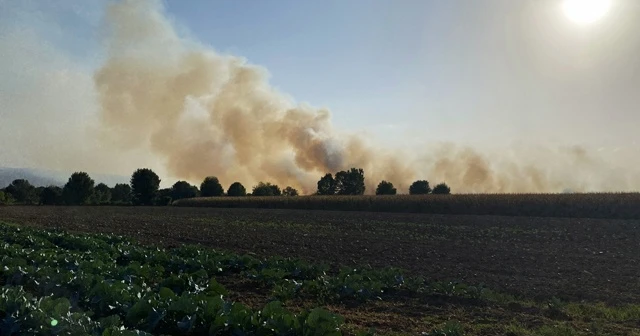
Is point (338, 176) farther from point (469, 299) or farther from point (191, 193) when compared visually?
point (469, 299)

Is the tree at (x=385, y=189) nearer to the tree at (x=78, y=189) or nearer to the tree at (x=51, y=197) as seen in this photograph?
the tree at (x=78, y=189)

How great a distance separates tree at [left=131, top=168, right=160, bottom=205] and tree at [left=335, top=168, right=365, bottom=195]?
A: 38.3 meters

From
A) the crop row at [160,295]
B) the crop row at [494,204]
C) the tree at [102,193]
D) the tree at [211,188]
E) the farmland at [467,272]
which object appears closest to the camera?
the crop row at [160,295]

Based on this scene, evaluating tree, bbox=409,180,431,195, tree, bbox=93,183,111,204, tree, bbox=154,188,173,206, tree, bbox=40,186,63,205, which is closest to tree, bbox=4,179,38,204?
tree, bbox=93,183,111,204

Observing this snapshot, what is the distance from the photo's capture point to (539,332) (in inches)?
392

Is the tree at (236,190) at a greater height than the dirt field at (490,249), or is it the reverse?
the tree at (236,190)

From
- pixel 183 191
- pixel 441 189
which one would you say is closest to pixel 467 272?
pixel 441 189

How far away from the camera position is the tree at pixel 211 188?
4567 inches

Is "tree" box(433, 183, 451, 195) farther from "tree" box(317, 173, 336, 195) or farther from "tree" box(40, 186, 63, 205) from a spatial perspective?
"tree" box(40, 186, 63, 205)

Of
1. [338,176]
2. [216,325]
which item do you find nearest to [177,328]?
[216,325]

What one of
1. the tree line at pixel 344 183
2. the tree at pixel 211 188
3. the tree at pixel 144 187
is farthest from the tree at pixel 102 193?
the tree line at pixel 344 183

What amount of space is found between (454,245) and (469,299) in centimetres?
1315

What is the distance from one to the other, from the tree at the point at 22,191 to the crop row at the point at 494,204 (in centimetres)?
8282

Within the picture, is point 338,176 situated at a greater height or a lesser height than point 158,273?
greater
